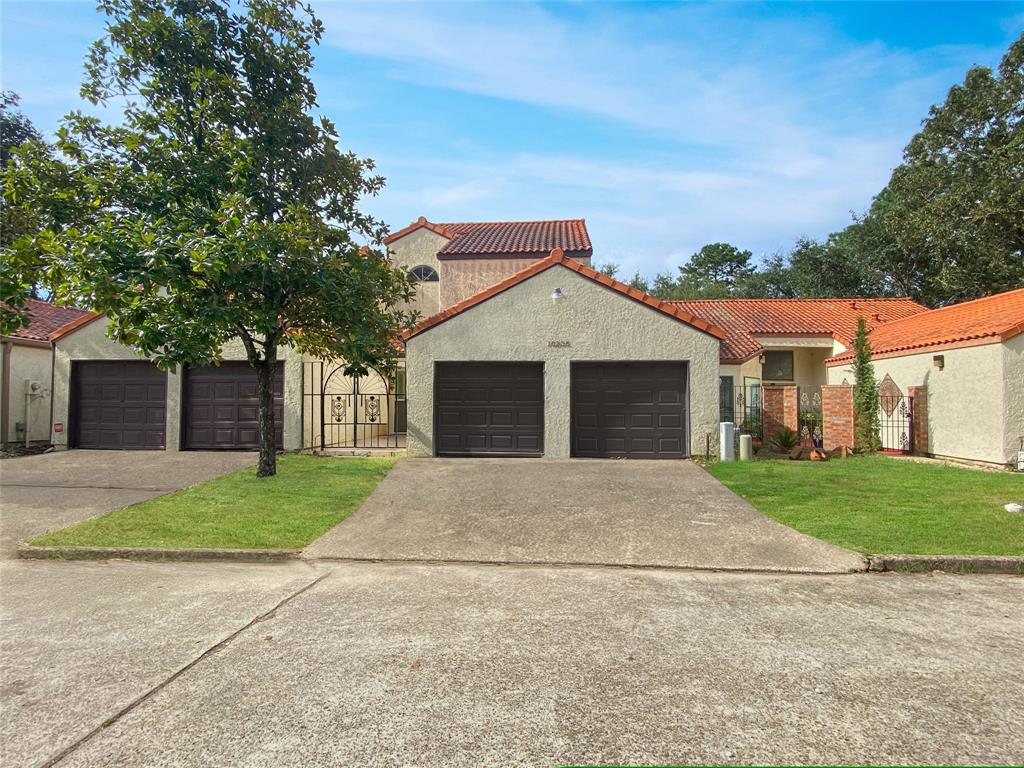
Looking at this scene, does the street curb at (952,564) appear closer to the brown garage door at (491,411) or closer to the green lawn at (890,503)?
the green lawn at (890,503)

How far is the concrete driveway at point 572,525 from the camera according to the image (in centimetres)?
623

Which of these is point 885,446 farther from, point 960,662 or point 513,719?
point 513,719

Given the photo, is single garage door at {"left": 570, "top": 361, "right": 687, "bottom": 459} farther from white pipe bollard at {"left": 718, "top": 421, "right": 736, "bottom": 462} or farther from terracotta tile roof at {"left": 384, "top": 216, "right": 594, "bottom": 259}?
terracotta tile roof at {"left": 384, "top": 216, "right": 594, "bottom": 259}

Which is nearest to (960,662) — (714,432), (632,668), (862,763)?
(862,763)

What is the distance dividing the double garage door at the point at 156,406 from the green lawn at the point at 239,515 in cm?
338

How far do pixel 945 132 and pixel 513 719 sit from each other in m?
30.0

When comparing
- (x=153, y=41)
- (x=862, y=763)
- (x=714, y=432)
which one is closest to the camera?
(x=862, y=763)

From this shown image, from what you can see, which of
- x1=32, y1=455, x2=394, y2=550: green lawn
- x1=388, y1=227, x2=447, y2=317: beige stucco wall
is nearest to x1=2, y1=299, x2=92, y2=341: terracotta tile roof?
x1=32, y1=455, x2=394, y2=550: green lawn

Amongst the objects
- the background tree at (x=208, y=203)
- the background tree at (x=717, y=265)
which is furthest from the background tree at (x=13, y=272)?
the background tree at (x=717, y=265)

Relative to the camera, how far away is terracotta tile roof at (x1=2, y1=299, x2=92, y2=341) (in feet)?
50.9

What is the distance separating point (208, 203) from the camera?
970 centimetres

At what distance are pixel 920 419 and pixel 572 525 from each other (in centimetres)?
1110

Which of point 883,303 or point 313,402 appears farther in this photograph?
A: point 883,303

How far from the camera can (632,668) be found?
355 cm
